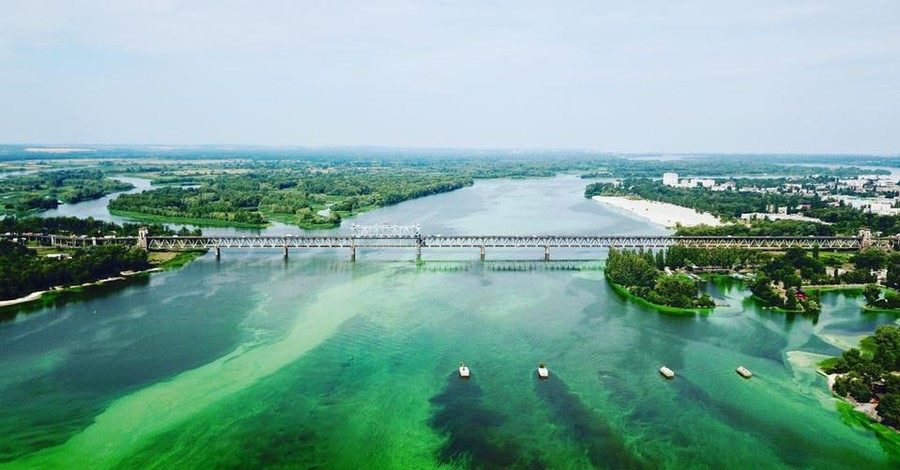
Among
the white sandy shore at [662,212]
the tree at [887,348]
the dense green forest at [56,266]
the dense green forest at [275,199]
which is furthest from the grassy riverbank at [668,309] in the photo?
the dense green forest at [275,199]

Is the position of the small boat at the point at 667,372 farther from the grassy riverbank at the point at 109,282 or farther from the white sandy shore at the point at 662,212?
the white sandy shore at the point at 662,212

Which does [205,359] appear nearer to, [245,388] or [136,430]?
[245,388]

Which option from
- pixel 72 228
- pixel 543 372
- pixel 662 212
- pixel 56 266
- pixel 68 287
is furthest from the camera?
pixel 662 212

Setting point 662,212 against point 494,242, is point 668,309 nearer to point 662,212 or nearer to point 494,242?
point 494,242

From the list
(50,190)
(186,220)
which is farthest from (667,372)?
(50,190)

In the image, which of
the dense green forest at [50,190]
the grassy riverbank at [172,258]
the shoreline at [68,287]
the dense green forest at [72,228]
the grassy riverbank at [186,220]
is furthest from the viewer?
the dense green forest at [50,190]

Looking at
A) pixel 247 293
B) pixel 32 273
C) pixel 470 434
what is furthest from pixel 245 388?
pixel 32 273

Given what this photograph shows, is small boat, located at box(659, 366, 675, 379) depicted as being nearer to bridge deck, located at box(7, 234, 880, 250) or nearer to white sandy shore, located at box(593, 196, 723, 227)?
bridge deck, located at box(7, 234, 880, 250)
